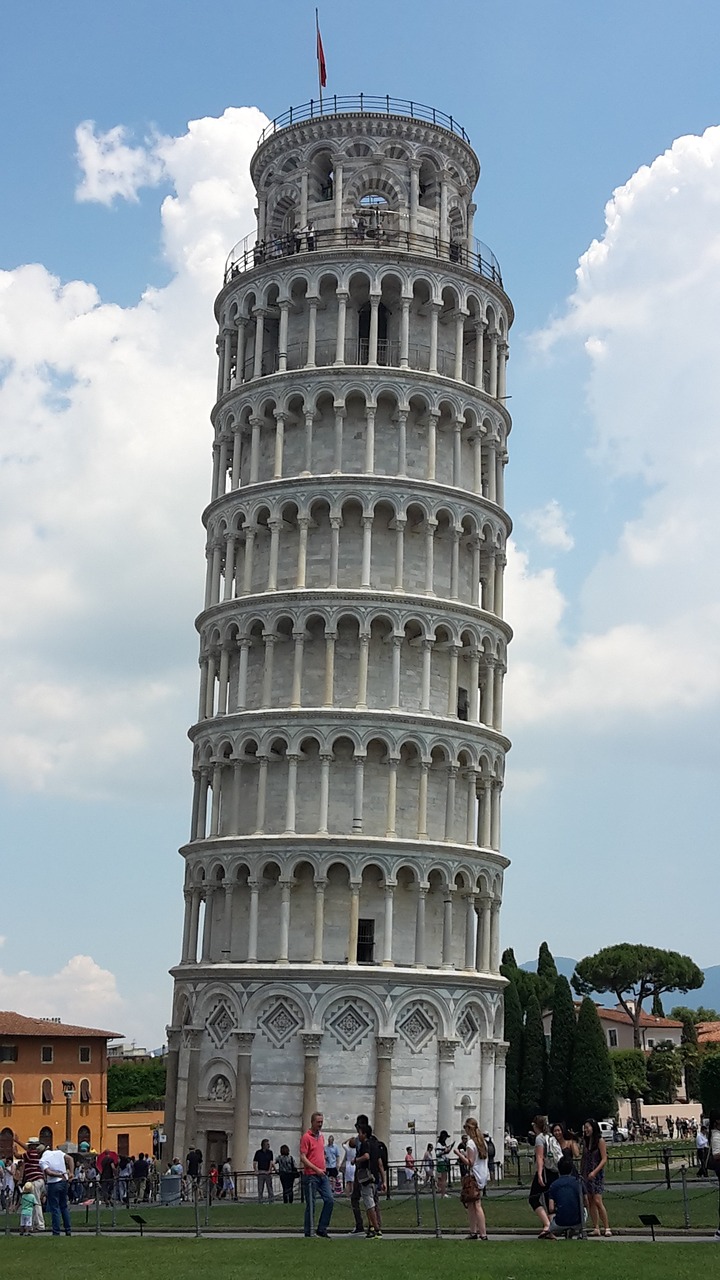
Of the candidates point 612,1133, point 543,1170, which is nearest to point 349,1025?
point 543,1170

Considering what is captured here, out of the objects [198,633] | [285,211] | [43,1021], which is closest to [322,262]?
[285,211]

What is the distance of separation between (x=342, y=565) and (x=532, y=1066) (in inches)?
1459

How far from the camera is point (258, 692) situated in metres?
→ 53.7

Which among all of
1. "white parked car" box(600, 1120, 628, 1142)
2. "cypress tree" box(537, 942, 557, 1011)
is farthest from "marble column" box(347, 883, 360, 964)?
"cypress tree" box(537, 942, 557, 1011)

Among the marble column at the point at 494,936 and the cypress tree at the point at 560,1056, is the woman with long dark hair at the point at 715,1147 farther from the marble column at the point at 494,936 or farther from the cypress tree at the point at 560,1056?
the cypress tree at the point at 560,1056

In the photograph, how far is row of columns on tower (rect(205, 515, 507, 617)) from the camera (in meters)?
53.4

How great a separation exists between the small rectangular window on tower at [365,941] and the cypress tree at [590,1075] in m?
29.9

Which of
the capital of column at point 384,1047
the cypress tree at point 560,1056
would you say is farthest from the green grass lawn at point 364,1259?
the cypress tree at point 560,1056

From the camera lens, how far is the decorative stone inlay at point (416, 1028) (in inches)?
1951

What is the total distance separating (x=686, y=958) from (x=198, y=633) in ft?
214

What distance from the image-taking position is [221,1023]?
1999 inches

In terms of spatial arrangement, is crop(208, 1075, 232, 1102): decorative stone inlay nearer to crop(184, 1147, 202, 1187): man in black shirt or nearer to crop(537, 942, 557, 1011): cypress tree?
crop(184, 1147, 202, 1187): man in black shirt

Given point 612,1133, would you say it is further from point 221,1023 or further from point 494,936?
point 221,1023

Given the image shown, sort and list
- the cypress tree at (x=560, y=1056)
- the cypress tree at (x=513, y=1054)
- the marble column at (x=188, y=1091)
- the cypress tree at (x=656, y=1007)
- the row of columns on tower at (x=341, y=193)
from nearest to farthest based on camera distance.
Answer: the marble column at (x=188, y=1091)
the row of columns on tower at (x=341, y=193)
the cypress tree at (x=560, y=1056)
the cypress tree at (x=513, y=1054)
the cypress tree at (x=656, y=1007)
